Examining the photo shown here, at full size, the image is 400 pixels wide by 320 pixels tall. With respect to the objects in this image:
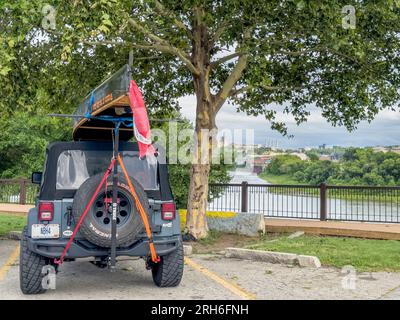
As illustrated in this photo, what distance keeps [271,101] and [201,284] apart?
9716 millimetres

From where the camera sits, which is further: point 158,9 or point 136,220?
point 158,9

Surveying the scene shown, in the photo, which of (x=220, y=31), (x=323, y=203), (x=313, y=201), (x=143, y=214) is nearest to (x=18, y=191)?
(x=313, y=201)

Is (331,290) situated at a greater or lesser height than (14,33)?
lesser

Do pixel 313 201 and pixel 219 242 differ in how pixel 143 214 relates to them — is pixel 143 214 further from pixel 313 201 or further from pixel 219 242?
pixel 313 201

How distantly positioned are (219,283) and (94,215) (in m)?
2.25

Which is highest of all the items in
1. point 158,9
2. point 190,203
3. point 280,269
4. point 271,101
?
point 158,9

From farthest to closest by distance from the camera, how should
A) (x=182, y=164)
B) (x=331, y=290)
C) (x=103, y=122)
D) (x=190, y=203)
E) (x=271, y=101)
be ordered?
(x=182, y=164), (x=271, y=101), (x=190, y=203), (x=103, y=122), (x=331, y=290)

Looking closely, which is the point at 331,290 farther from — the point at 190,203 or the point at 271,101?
the point at 271,101

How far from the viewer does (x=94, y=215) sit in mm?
6180

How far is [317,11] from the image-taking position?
371 inches

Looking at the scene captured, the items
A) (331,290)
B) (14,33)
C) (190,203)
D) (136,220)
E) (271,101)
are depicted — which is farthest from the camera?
(271,101)

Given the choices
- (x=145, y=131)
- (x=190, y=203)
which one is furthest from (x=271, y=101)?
(x=145, y=131)

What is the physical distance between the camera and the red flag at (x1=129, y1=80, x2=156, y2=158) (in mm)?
5645

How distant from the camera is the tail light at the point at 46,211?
6285mm
